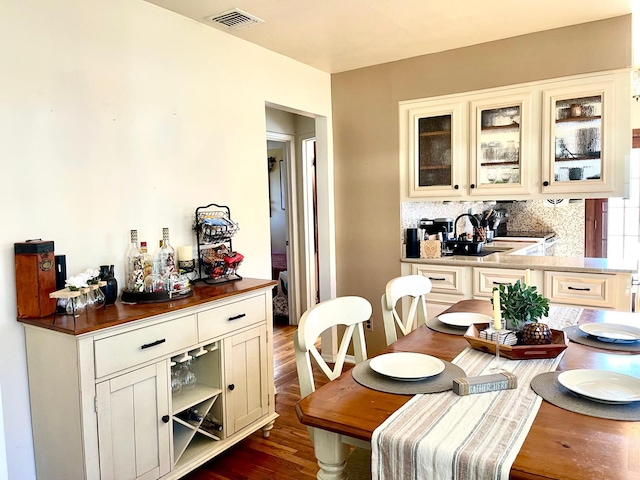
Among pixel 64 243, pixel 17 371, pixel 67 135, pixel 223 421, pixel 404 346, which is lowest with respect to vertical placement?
pixel 223 421

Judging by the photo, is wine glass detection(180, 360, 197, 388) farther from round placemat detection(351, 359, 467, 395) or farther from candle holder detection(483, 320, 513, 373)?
candle holder detection(483, 320, 513, 373)

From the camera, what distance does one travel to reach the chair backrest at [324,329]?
1.57 metres

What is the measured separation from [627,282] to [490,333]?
5.29 feet

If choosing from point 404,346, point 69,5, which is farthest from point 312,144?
point 404,346

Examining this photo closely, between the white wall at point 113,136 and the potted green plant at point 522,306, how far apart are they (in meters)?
1.75

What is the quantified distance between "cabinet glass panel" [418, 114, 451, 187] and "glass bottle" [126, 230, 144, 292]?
2.13m

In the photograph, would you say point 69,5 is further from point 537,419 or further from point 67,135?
point 537,419

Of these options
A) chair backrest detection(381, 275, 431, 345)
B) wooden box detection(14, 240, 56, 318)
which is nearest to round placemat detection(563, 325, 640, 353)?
chair backrest detection(381, 275, 431, 345)

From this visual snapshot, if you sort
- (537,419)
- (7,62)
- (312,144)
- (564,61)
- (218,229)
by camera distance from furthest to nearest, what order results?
1. (312,144)
2. (564,61)
3. (218,229)
4. (7,62)
5. (537,419)

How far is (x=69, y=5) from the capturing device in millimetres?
2113

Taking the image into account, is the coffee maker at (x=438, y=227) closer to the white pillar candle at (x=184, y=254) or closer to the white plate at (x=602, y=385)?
the white pillar candle at (x=184, y=254)

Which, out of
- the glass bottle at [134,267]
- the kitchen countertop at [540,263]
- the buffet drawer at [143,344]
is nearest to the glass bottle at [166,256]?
the glass bottle at [134,267]

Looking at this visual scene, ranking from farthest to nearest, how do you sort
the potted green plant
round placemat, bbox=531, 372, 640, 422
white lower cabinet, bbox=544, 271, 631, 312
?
white lower cabinet, bbox=544, 271, 631, 312 < the potted green plant < round placemat, bbox=531, 372, 640, 422

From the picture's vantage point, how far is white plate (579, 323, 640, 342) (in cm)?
173
